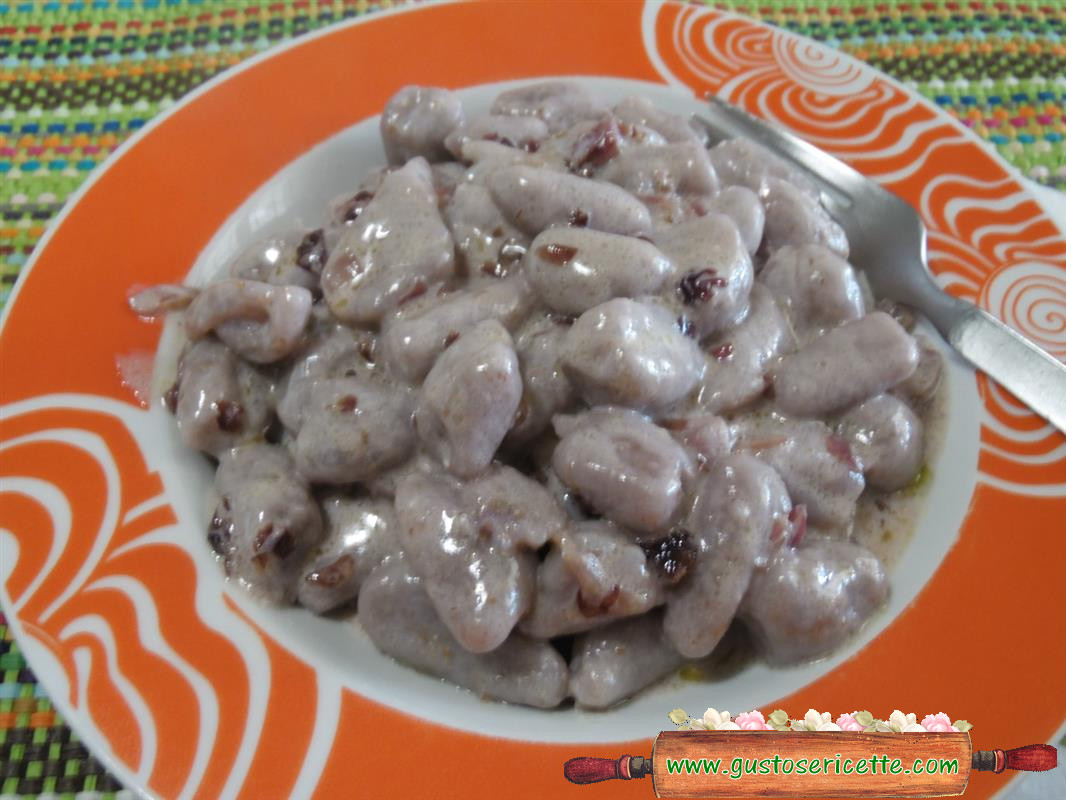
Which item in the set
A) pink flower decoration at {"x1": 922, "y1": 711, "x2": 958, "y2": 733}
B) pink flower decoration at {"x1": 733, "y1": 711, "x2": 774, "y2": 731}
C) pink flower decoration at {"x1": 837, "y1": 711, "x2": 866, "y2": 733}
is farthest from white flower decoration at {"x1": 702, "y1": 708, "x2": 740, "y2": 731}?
pink flower decoration at {"x1": 922, "y1": 711, "x2": 958, "y2": 733}

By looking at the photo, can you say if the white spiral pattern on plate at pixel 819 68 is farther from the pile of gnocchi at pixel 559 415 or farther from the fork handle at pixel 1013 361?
the fork handle at pixel 1013 361

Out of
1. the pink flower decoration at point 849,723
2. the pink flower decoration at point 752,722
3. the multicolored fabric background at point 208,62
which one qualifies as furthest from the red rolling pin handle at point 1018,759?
the multicolored fabric background at point 208,62

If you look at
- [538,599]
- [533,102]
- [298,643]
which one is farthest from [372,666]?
[533,102]

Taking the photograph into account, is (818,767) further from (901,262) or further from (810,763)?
(901,262)

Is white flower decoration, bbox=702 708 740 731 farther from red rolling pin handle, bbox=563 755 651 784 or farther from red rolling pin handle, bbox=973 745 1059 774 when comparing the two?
red rolling pin handle, bbox=973 745 1059 774

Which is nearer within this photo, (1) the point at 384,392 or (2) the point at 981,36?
(1) the point at 384,392

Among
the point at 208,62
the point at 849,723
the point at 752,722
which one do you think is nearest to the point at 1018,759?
the point at 849,723

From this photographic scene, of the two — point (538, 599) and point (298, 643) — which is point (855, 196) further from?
point (298, 643)
